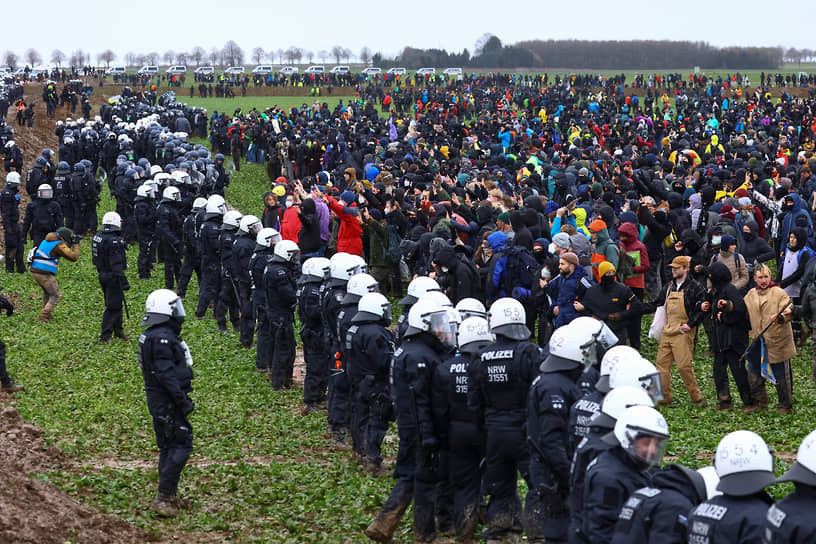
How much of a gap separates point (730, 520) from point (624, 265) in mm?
10814

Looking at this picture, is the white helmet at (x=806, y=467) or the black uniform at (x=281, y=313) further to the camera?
the black uniform at (x=281, y=313)

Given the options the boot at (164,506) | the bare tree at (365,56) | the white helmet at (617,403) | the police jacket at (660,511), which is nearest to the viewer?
the police jacket at (660,511)

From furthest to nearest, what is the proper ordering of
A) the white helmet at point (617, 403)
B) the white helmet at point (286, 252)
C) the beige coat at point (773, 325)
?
the white helmet at point (286, 252) < the beige coat at point (773, 325) < the white helmet at point (617, 403)

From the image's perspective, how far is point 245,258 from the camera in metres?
17.7

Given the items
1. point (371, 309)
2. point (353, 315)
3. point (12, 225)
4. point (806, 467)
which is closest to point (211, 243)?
point (353, 315)

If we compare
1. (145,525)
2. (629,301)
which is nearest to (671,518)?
(145,525)

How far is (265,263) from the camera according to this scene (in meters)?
16.3

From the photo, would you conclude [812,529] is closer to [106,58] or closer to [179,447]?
[179,447]

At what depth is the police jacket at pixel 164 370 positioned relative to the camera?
10.9 meters

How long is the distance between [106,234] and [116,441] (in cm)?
616

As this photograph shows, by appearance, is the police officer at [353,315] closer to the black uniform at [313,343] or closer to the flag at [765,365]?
the black uniform at [313,343]

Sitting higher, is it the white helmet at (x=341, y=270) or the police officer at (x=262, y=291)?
the white helmet at (x=341, y=270)

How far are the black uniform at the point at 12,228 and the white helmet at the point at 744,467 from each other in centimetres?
2190

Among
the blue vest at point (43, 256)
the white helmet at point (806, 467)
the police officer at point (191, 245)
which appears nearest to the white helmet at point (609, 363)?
the white helmet at point (806, 467)
